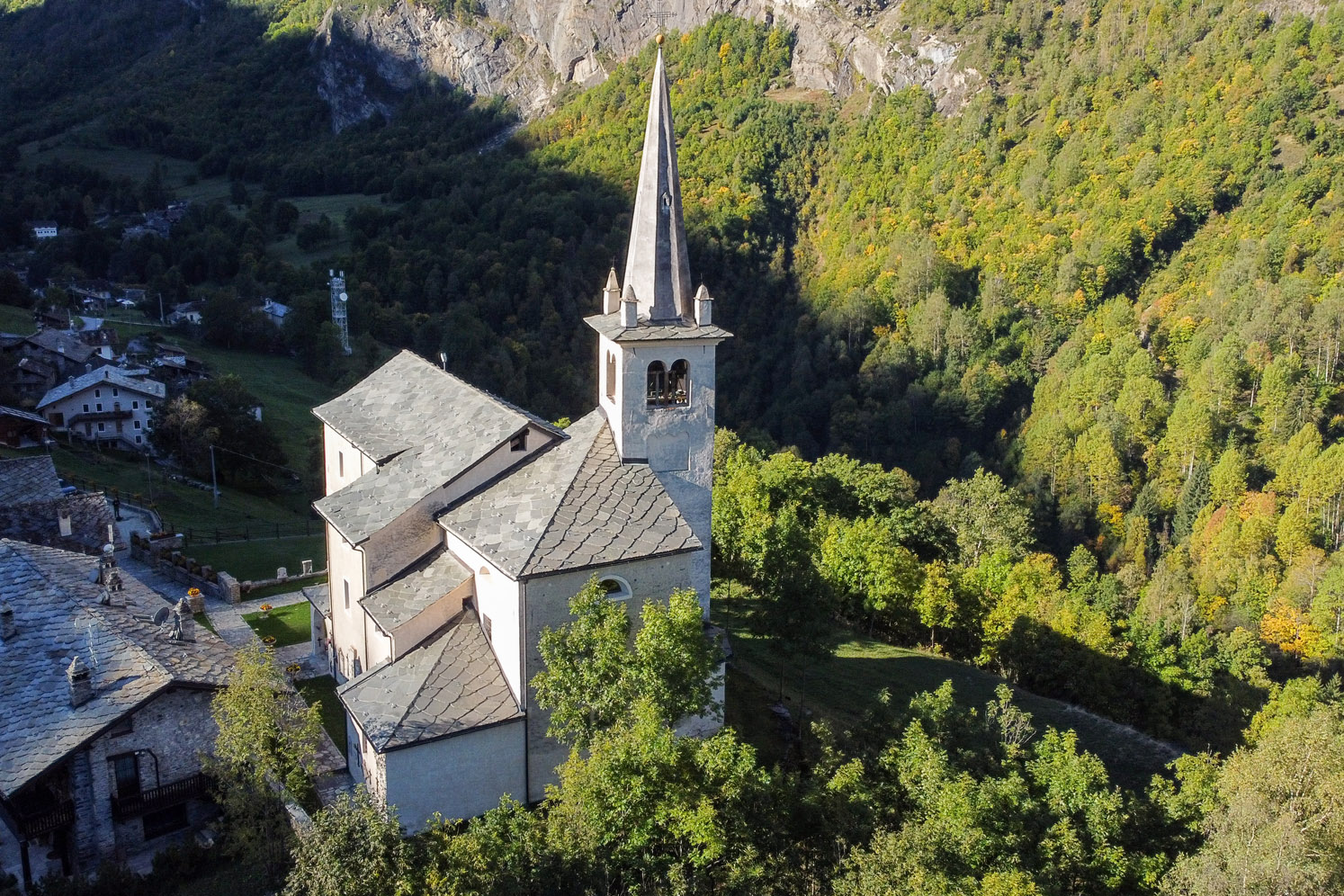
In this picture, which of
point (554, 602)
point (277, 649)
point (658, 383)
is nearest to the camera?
point (554, 602)

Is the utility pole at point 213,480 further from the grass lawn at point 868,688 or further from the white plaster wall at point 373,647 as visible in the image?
the white plaster wall at point 373,647

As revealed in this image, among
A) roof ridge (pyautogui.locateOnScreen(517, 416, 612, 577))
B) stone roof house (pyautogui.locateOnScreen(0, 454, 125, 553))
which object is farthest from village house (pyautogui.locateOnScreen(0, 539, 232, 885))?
stone roof house (pyautogui.locateOnScreen(0, 454, 125, 553))

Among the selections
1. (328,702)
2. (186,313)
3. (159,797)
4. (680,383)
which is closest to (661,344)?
(680,383)

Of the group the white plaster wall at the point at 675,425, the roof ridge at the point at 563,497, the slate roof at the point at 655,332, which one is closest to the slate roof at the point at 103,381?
the roof ridge at the point at 563,497

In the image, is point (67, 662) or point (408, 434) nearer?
→ point (67, 662)

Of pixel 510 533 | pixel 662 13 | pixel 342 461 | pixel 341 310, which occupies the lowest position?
pixel 510 533

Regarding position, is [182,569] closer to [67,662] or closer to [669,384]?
[67,662]

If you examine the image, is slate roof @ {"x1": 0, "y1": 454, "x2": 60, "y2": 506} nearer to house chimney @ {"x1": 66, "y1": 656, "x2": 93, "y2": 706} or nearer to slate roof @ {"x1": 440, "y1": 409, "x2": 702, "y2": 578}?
house chimney @ {"x1": 66, "y1": 656, "x2": 93, "y2": 706}
